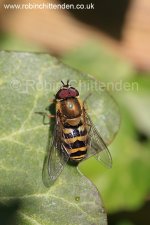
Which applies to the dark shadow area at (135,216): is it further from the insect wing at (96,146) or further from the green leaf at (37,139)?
the green leaf at (37,139)

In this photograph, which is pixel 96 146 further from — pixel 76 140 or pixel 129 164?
pixel 129 164

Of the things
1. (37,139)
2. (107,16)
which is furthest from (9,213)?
(107,16)

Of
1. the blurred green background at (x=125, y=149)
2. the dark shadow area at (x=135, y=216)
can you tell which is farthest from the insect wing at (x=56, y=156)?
the dark shadow area at (x=135, y=216)

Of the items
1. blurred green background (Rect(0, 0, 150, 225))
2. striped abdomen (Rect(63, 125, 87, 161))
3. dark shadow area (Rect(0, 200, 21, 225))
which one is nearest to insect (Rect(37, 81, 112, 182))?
striped abdomen (Rect(63, 125, 87, 161))

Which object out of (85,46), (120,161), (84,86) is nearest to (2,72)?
(84,86)

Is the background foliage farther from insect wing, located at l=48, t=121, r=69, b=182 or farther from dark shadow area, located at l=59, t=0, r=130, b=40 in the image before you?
dark shadow area, located at l=59, t=0, r=130, b=40
